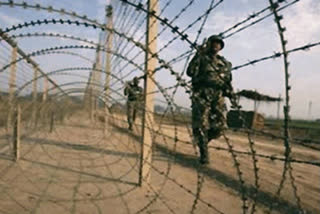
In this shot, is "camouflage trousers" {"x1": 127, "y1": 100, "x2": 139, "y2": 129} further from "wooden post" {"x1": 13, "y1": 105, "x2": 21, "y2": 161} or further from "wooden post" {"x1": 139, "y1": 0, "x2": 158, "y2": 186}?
"wooden post" {"x1": 13, "y1": 105, "x2": 21, "y2": 161}

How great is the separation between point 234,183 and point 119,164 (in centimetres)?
132

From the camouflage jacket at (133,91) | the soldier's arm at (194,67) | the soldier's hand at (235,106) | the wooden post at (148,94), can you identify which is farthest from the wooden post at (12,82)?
the soldier's hand at (235,106)

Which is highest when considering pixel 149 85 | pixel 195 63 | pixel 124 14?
pixel 124 14

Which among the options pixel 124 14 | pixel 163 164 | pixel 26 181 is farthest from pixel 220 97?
pixel 26 181

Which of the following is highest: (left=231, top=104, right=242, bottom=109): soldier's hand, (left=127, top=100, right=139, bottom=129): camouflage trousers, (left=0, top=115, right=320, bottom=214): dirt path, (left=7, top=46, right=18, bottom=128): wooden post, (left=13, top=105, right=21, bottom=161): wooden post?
(left=7, top=46, right=18, bottom=128): wooden post

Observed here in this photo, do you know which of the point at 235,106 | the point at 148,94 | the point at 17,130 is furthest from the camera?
the point at 17,130

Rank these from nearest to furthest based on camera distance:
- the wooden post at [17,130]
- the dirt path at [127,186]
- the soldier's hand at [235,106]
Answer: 1. the soldier's hand at [235,106]
2. the dirt path at [127,186]
3. the wooden post at [17,130]

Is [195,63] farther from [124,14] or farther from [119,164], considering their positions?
[119,164]

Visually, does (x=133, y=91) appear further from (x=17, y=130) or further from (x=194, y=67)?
(x=17, y=130)

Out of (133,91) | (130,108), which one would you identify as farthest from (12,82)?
(133,91)

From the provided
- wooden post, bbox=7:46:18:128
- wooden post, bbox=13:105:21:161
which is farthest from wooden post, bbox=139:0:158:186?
wooden post, bbox=7:46:18:128

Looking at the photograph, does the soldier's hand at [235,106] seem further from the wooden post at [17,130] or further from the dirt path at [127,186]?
the wooden post at [17,130]

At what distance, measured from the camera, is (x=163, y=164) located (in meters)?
5.55

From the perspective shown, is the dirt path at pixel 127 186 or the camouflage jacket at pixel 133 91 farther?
the camouflage jacket at pixel 133 91
